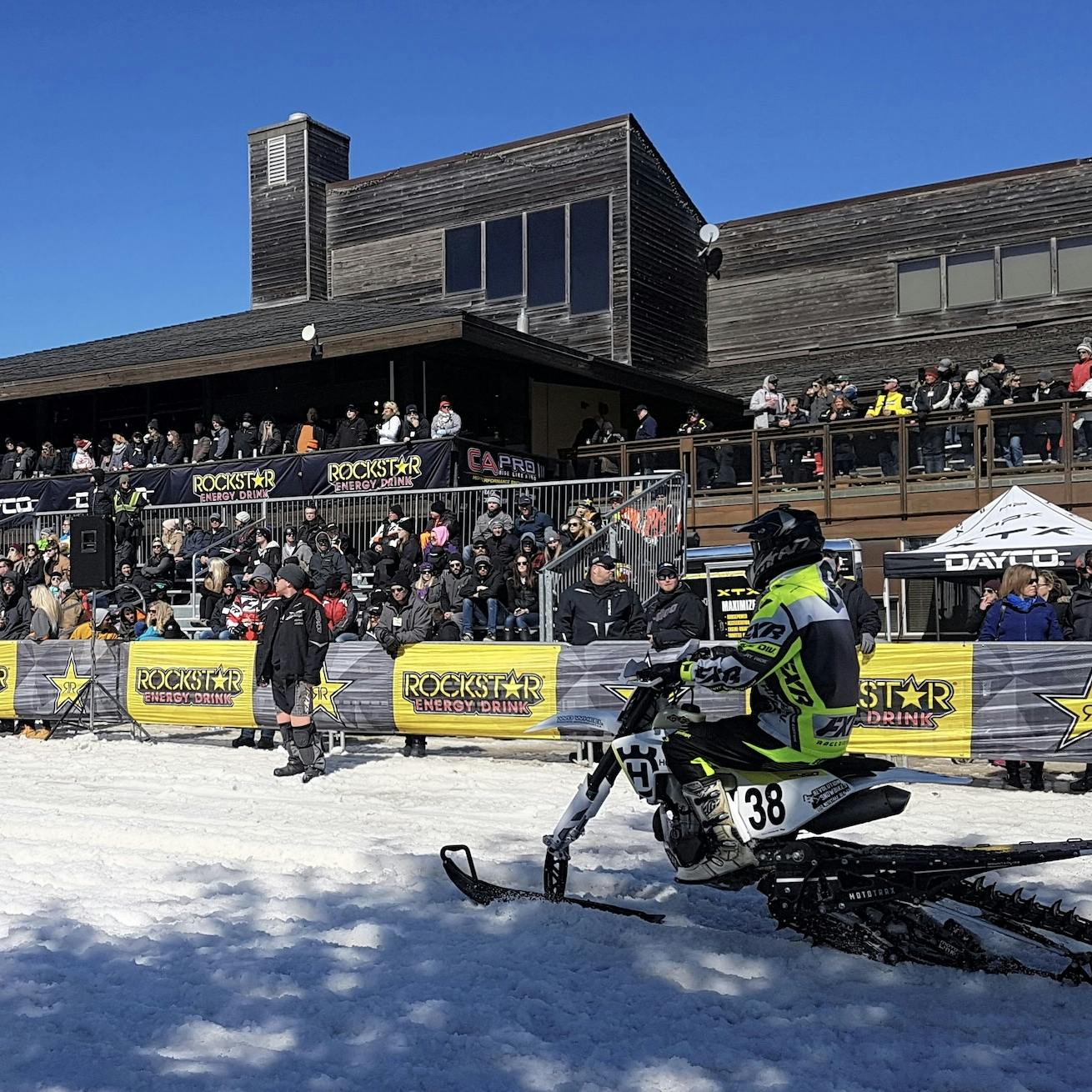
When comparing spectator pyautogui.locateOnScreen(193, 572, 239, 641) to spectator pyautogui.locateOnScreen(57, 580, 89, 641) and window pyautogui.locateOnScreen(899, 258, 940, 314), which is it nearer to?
spectator pyautogui.locateOnScreen(57, 580, 89, 641)

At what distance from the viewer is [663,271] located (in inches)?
1048

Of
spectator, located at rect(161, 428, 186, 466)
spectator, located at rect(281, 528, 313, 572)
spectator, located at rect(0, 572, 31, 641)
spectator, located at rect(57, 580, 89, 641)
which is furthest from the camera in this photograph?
spectator, located at rect(161, 428, 186, 466)

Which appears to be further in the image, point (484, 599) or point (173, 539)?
point (173, 539)

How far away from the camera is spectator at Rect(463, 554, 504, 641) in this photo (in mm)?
15094

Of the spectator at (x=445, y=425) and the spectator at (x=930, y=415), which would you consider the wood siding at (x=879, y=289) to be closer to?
the spectator at (x=930, y=415)

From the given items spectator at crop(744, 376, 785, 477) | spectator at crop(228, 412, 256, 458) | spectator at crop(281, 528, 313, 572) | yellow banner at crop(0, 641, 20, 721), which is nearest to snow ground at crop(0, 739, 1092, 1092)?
yellow banner at crop(0, 641, 20, 721)

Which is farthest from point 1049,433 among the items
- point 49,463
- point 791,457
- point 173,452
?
point 49,463

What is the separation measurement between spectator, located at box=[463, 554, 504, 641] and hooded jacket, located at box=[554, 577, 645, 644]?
2.78m

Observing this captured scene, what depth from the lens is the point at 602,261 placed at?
84.7 feet

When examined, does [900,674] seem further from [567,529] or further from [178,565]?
[178,565]

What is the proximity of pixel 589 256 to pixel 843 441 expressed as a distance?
910 centimetres

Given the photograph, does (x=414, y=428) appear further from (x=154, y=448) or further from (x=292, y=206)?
(x=292, y=206)

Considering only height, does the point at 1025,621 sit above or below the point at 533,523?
below

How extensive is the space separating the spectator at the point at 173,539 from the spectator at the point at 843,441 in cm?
1026
